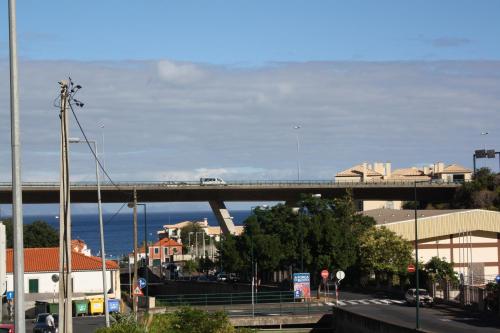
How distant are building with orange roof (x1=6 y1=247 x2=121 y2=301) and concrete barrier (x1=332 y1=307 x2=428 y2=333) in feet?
69.7

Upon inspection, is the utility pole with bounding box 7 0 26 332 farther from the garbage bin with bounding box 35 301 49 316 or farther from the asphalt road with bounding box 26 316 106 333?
the garbage bin with bounding box 35 301 49 316

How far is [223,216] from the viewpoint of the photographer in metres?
125

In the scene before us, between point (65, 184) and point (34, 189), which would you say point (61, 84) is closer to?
point (65, 184)

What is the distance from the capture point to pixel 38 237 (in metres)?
112

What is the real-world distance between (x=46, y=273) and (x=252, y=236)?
1720 centimetres

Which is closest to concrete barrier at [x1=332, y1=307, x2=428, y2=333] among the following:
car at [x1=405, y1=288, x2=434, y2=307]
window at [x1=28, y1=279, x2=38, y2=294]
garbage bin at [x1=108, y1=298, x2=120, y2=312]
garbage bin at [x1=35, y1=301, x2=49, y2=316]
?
car at [x1=405, y1=288, x2=434, y2=307]

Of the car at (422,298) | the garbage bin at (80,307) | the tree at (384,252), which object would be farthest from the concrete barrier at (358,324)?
the tree at (384,252)

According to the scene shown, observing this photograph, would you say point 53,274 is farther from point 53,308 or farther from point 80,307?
point 53,308

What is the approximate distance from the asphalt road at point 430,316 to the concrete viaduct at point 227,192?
58.7 meters

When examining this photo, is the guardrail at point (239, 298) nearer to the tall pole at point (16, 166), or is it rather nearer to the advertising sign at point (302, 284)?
the advertising sign at point (302, 284)

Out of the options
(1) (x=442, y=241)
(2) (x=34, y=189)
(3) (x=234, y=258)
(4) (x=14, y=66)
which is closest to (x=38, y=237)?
(2) (x=34, y=189)

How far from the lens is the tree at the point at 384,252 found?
72812 millimetres

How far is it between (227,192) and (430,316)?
7725 centimetres

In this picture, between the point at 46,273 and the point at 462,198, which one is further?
the point at 462,198
